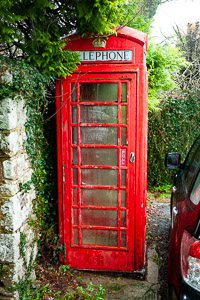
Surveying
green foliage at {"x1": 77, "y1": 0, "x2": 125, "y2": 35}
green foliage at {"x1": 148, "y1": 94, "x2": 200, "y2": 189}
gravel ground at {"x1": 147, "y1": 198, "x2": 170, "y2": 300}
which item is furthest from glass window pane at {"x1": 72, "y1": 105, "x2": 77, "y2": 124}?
green foliage at {"x1": 148, "y1": 94, "x2": 200, "y2": 189}

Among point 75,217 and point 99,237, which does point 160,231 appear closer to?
point 99,237

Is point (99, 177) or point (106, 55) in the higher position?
point (106, 55)

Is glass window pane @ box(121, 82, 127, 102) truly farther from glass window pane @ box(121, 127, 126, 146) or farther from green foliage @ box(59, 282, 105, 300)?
green foliage @ box(59, 282, 105, 300)

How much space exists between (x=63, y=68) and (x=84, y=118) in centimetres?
69

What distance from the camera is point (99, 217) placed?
163 inches

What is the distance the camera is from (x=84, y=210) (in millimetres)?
4133

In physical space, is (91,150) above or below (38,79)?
below

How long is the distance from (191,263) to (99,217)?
226 cm

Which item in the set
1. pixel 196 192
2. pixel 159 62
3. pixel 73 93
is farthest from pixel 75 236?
pixel 159 62

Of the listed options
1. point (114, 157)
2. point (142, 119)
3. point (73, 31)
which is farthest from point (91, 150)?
point (73, 31)

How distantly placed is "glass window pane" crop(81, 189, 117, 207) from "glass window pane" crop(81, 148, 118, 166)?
380 millimetres

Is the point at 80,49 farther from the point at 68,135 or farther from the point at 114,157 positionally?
the point at 114,157

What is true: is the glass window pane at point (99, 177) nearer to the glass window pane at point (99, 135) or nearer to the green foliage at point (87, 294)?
the glass window pane at point (99, 135)

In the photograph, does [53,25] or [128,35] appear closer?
[53,25]
